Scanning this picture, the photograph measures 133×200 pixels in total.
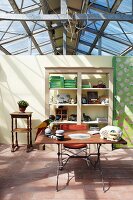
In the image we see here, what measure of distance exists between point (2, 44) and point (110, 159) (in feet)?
21.6

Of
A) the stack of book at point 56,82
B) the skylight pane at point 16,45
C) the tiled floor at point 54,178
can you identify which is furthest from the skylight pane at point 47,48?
the tiled floor at point 54,178

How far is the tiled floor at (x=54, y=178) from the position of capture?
3.68 metres

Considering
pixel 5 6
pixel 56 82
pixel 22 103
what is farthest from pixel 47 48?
pixel 22 103

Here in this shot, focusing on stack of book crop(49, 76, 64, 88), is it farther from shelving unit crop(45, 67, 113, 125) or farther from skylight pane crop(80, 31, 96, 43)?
skylight pane crop(80, 31, 96, 43)

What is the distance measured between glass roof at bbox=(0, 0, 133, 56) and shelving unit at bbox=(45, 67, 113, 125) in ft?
3.43

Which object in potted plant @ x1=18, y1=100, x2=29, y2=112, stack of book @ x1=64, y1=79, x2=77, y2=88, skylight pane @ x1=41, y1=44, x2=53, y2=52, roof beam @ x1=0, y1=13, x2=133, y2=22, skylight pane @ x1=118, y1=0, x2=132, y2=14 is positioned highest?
skylight pane @ x1=41, y1=44, x2=53, y2=52

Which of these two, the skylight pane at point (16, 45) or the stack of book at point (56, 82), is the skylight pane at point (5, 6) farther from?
the skylight pane at point (16, 45)

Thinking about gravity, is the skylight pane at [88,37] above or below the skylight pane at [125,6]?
above

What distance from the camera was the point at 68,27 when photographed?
746 cm

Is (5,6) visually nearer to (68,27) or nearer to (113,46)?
(68,27)

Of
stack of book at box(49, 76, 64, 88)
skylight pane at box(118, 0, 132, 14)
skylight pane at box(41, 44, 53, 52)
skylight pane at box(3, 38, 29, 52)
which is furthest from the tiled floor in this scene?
skylight pane at box(41, 44, 53, 52)

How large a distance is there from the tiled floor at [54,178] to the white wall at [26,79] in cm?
110

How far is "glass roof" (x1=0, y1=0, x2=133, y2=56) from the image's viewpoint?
649cm

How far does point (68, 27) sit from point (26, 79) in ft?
7.08
